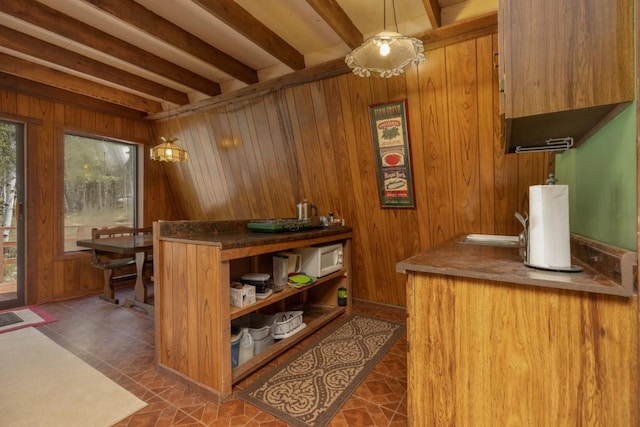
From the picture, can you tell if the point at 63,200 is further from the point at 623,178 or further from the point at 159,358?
the point at 623,178

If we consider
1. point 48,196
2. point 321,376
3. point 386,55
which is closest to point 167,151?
point 48,196

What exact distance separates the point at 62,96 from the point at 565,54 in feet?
16.4

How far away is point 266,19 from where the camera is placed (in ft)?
8.20

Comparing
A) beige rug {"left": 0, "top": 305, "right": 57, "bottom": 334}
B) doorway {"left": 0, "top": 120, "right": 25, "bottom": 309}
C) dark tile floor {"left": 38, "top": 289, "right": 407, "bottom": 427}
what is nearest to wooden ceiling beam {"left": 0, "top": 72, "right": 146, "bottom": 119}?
doorway {"left": 0, "top": 120, "right": 25, "bottom": 309}

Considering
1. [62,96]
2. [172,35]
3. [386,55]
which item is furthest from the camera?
[62,96]

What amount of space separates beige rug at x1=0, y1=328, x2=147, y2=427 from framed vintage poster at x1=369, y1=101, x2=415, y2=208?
8.27 ft

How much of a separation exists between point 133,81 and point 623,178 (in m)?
4.29

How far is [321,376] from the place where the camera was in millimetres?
1953

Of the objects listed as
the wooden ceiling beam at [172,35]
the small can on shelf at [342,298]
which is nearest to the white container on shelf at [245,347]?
the small can on shelf at [342,298]

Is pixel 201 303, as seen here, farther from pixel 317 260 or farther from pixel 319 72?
pixel 319 72

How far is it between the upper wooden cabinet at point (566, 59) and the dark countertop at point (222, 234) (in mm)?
1508

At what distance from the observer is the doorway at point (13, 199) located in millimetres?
3428

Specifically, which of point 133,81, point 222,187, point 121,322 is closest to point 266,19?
point 133,81

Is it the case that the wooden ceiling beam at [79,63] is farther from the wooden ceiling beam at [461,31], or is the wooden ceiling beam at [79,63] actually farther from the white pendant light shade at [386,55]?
the wooden ceiling beam at [461,31]
